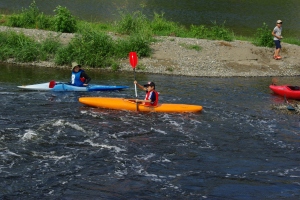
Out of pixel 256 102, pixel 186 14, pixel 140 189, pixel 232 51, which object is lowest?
pixel 140 189

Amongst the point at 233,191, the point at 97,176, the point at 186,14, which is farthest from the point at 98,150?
the point at 186,14

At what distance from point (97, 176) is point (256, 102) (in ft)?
23.8

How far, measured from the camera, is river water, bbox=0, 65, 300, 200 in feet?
30.0

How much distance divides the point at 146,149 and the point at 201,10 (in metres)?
24.6

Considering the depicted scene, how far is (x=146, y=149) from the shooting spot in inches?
431

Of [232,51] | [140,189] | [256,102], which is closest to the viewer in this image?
[140,189]

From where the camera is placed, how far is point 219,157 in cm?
1066

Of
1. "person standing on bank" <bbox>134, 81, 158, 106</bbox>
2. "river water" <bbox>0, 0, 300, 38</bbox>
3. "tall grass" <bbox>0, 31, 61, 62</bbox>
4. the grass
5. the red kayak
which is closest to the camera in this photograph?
"person standing on bank" <bbox>134, 81, 158, 106</bbox>

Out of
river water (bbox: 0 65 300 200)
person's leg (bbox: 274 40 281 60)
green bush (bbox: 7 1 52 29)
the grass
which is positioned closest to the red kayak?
river water (bbox: 0 65 300 200)

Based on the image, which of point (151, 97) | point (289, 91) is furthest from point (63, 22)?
point (289, 91)

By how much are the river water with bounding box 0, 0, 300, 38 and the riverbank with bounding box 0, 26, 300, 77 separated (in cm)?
637

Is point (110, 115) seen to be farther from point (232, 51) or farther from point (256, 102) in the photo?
point (232, 51)

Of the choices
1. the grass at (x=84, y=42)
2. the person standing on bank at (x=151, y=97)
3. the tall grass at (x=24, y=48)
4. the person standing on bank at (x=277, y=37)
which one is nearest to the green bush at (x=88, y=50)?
the grass at (x=84, y=42)

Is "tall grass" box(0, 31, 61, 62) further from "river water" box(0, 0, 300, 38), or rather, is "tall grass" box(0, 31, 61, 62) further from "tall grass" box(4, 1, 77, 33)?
Answer: "river water" box(0, 0, 300, 38)
